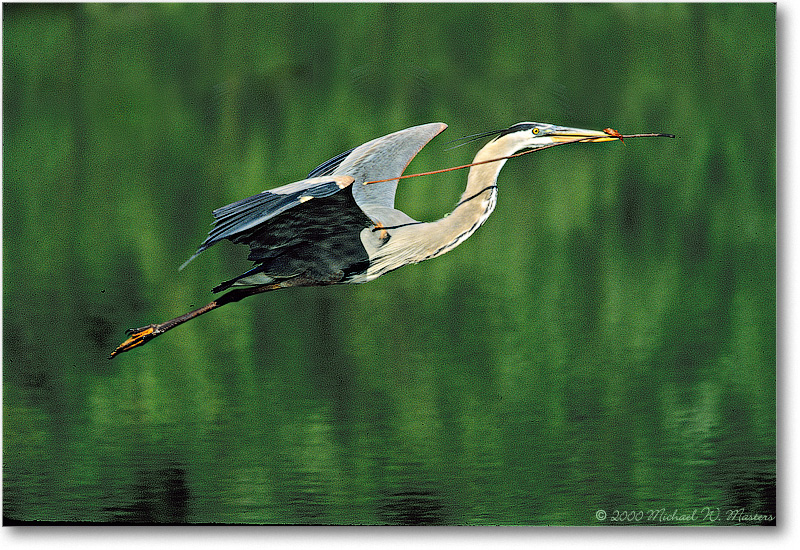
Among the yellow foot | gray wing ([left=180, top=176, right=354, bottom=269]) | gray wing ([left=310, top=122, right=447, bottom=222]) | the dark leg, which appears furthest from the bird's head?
the yellow foot

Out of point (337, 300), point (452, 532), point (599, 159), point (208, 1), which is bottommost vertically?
point (452, 532)

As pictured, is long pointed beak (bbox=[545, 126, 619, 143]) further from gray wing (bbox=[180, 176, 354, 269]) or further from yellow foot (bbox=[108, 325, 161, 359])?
yellow foot (bbox=[108, 325, 161, 359])

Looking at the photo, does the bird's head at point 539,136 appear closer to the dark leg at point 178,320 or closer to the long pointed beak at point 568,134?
the long pointed beak at point 568,134

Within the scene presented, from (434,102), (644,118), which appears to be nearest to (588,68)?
(644,118)

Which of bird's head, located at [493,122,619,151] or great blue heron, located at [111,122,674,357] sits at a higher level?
bird's head, located at [493,122,619,151]

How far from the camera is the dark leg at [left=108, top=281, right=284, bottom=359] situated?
3.51 meters

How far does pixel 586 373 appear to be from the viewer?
3.55 m

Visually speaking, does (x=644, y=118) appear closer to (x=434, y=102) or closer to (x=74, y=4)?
(x=434, y=102)

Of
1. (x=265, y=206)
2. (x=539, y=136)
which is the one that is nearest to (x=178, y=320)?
(x=265, y=206)

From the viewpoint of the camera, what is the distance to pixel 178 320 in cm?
352

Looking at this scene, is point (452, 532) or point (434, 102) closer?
point (452, 532)

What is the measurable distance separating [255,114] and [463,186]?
36.5 inches

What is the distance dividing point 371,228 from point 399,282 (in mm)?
362

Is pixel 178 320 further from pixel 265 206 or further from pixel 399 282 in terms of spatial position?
pixel 399 282
